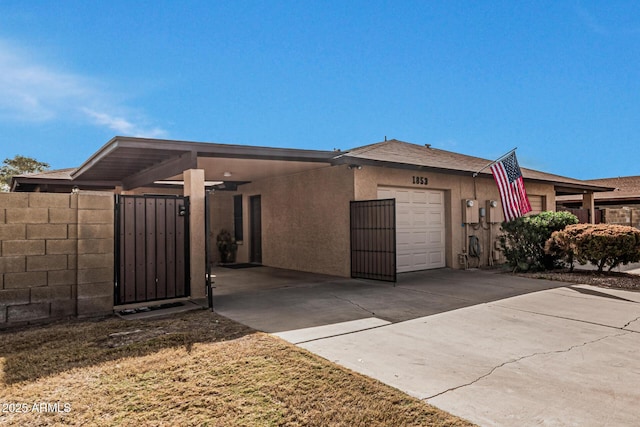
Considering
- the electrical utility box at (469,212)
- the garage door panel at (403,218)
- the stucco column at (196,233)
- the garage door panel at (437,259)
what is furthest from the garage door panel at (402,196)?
the stucco column at (196,233)

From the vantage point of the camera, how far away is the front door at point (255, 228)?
44.1 feet

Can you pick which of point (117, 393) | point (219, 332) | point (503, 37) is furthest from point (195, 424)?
point (503, 37)

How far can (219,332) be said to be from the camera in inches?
193

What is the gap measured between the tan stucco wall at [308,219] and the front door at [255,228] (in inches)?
14.2

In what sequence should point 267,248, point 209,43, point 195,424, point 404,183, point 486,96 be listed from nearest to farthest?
point 195,424 → point 404,183 → point 209,43 → point 267,248 → point 486,96

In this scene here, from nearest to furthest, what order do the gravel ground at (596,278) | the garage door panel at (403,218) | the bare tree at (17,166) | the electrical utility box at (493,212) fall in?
the gravel ground at (596,278), the garage door panel at (403,218), the electrical utility box at (493,212), the bare tree at (17,166)

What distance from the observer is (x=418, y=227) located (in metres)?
10.8

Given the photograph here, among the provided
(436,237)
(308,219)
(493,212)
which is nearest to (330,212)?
(308,219)

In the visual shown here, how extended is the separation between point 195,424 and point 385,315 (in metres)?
3.62

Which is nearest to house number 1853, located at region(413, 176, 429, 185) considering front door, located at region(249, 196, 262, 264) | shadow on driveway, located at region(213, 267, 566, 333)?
shadow on driveway, located at region(213, 267, 566, 333)

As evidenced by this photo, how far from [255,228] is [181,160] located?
6.27 m

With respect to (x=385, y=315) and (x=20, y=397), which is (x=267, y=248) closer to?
(x=385, y=315)

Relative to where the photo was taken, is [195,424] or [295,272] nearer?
[195,424]

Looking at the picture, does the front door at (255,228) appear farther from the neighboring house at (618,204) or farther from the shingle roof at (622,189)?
the shingle roof at (622,189)
